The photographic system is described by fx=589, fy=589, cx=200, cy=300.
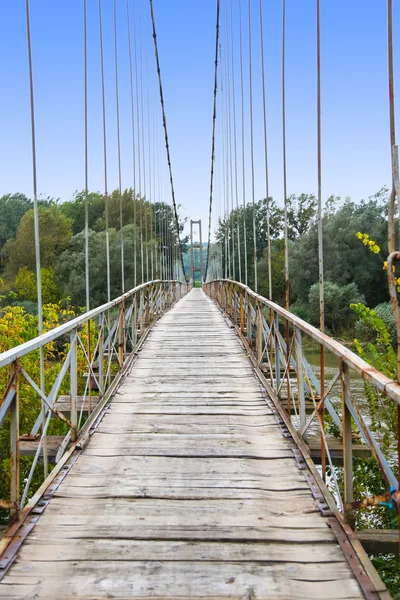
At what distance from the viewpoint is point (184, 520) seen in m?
2.23

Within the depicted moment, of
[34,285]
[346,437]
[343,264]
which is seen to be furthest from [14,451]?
[34,285]

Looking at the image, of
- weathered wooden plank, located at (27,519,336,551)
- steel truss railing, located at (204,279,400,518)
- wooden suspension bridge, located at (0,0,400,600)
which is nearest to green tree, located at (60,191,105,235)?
steel truss railing, located at (204,279,400,518)

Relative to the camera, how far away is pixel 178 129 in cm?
2430

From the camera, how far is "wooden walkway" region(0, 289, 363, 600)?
179cm

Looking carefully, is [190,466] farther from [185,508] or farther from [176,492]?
[185,508]

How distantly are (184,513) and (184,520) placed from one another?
68 millimetres

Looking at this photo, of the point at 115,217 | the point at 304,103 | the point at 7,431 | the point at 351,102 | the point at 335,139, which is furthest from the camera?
the point at 115,217

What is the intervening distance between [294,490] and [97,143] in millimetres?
14793

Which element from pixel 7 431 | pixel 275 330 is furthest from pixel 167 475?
pixel 7 431

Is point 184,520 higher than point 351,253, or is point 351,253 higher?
point 351,253

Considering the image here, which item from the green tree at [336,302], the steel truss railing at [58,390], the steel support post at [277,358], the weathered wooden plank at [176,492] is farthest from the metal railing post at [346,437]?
the green tree at [336,302]

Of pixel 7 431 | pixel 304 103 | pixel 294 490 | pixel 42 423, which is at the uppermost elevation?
pixel 304 103

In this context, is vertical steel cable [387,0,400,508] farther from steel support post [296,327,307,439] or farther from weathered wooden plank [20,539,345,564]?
steel support post [296,327,307,439]

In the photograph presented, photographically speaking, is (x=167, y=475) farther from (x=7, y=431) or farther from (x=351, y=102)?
(x=351, y=102)
